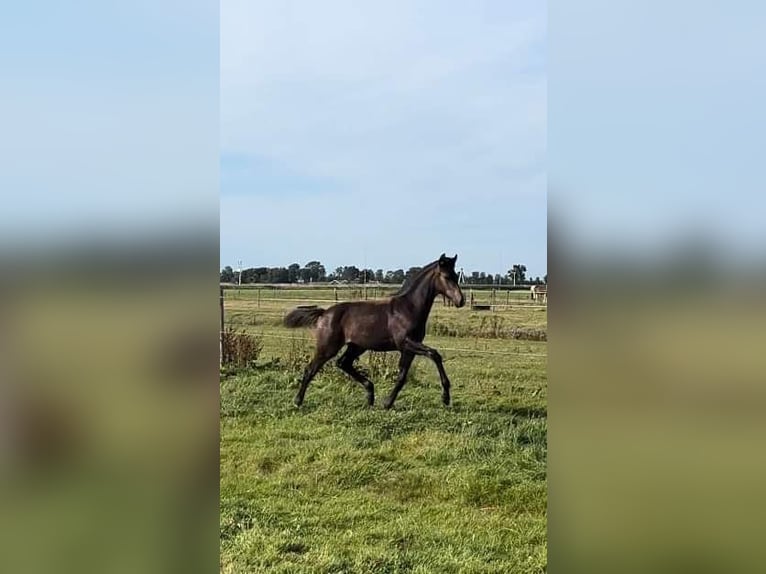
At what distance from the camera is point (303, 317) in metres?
3.17

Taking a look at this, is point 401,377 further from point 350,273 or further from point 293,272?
point 293,272

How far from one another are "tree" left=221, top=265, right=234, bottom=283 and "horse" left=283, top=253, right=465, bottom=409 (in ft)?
1.27

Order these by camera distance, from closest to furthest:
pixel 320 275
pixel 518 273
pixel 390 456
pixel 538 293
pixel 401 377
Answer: pixel 518 273 → pixel 538 293 → pixel 390 456 → pixel 320 275 → pixel 401 377

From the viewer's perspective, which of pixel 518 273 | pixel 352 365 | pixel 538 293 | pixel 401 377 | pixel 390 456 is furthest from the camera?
pixel 352 365

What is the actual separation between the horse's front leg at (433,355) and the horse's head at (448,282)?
28 centimetres

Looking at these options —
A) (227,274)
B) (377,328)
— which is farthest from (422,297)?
(227,274)

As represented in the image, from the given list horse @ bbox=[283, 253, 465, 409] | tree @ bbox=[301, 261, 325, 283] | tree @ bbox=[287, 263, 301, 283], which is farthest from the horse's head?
tree @ bbox=[287, 263, 301, 283]

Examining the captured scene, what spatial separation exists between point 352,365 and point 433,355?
0.42 metres

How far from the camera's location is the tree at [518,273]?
2.62m

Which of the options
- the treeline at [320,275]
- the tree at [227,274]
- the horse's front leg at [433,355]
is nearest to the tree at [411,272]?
the treeline at [320,275]
